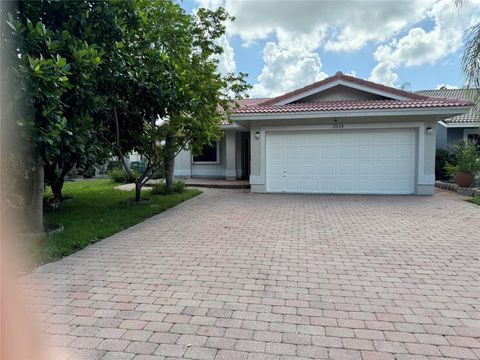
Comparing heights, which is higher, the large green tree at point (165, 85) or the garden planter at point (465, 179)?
the large green tree at point (165, 85)

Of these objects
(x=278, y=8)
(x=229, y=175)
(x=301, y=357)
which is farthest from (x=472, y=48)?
(x=229, y=175)

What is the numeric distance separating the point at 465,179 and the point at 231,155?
1044 cm

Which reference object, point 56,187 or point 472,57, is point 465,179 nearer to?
point 472,57

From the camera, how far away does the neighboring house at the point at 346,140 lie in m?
11.6

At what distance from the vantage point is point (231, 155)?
57.2ft

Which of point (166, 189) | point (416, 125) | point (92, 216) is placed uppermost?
point (416, 125)

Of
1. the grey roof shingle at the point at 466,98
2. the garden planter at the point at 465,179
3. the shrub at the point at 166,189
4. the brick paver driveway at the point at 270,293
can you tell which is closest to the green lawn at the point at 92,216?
the shrub at the point at 166,189

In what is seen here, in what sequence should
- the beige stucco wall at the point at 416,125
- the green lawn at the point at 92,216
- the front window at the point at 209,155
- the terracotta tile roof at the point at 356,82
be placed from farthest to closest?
1. the front window at the point at 209,155
2. the terracotta tile roof at the point at 356,82
3. the beige stucco wall at the point at 416,125
4. the green lawn at the point at 92,216

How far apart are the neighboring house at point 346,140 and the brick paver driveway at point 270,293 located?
4986 mm

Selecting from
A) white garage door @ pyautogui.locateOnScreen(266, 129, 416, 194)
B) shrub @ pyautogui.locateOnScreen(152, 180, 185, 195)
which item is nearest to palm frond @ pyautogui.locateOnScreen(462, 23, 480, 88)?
white garage door @ pyautogui.locateOnScreen(266, 129, 416, 194)

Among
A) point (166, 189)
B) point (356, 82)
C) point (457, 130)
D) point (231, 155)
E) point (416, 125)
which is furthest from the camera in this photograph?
point (457, 130)

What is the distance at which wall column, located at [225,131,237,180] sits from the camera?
17.3 metres

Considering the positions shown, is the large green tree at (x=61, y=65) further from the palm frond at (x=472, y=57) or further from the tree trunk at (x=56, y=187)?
the palm frond at (x=472, y=57)

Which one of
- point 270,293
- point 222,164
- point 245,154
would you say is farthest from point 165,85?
point 245,154
